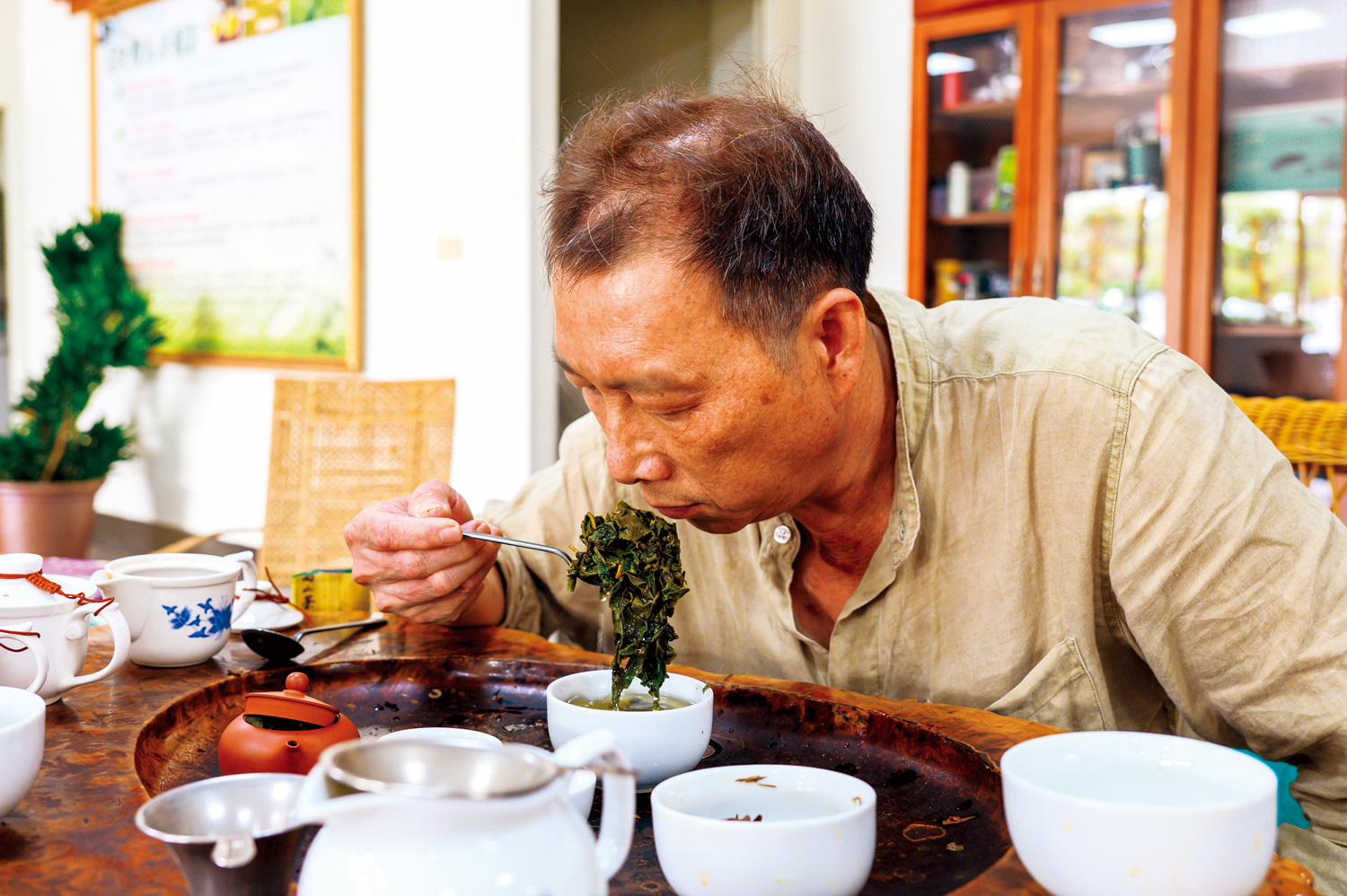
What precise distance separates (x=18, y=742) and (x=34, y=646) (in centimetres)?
33

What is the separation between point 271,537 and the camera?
3.34m

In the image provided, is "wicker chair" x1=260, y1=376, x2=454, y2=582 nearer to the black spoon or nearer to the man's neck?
the black spoon

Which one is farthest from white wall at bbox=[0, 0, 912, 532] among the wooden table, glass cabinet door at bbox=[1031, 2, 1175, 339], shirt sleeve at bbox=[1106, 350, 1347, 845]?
shirt sleeve at bbox=[1106, 350, 1347, 845]

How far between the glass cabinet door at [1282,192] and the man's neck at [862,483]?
8.92 feet

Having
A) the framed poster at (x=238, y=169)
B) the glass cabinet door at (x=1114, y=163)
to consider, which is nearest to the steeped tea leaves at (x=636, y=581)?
the glass cabinet door at (x=1114, y=163)

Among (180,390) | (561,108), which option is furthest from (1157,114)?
(180,390)

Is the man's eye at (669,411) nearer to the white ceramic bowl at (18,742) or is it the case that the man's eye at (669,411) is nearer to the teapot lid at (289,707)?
the teapot lid at (289,707)

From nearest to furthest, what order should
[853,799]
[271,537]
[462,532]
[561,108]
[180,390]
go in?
[853,799] → [462,532] → [271,537] → [561,108] → [180,390]

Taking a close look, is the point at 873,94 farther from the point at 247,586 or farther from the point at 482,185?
the point at 247,586

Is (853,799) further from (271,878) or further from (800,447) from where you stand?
(800,447)

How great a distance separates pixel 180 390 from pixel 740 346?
5129 mm

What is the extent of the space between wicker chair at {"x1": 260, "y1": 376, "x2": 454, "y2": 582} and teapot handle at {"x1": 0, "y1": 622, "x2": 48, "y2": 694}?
2.13 meters

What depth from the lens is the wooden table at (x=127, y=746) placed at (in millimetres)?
756

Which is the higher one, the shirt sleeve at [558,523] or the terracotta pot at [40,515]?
the shirt sleeve at [558,523]
